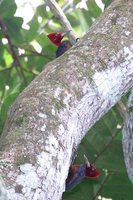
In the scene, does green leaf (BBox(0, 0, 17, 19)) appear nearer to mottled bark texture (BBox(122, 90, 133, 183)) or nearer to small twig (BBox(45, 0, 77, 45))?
small twig (BBox(45, 0, 77, 45))

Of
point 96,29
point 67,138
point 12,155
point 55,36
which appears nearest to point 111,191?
point 55,36

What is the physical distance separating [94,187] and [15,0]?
1.04 m

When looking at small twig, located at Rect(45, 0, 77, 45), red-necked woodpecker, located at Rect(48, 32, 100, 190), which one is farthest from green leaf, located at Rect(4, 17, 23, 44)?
small twig, located at Rect(45, 0, 77, 45)

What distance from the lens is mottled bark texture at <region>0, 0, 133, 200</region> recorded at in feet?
3.28

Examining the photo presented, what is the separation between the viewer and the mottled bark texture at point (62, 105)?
1.00 meters

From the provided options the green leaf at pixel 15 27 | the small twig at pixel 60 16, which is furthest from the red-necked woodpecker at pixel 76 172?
the green leaf at pixel 15 27

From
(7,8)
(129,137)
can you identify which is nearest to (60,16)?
(129,137)

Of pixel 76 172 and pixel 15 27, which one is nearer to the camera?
pixel 76 172

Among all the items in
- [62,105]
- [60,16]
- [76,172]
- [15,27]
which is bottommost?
[76,172]

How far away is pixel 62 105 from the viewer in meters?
1.17

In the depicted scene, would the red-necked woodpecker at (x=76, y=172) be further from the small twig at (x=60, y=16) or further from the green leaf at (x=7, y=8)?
the green leaf at (x=7, y=8)

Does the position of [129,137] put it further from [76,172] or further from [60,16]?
[60,16]

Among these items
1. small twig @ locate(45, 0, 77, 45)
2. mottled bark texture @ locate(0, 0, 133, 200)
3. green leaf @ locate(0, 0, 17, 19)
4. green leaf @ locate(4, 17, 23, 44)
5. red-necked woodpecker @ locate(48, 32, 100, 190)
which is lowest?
red-necked woodpecker @ locate(48, 32, 100, 190)

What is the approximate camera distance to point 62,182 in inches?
42.2
